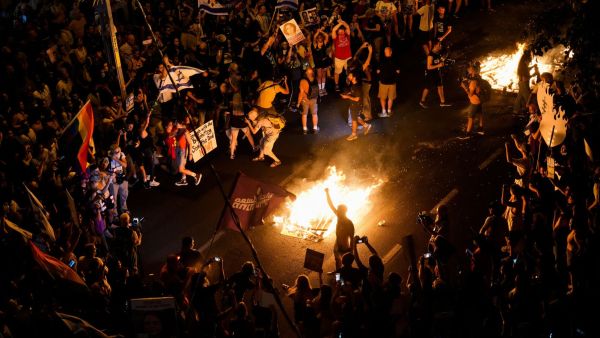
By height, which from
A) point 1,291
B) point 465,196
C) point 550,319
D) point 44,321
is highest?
point 44,321

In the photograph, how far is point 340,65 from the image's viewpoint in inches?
800

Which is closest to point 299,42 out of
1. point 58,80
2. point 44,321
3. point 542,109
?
point 58,80

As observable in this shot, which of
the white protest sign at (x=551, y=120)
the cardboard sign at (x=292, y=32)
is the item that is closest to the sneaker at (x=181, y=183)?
the cardboard sign at (x=292, y=32)

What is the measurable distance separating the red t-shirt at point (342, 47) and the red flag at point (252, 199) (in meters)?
9.72

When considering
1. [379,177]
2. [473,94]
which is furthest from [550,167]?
[379,177]

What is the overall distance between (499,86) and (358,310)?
39.1 feet

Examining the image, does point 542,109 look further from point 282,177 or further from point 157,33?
point 157,33

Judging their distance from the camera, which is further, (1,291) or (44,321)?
(1,291)

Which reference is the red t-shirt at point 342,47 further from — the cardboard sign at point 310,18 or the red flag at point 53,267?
the red flag at point 53,267

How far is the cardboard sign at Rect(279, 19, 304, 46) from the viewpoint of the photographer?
64.3 ft

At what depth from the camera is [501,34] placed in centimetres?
2297

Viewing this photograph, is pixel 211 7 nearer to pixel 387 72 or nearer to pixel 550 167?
pixel 387 72

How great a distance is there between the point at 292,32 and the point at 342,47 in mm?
1571

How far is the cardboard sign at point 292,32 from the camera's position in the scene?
19.6 m
